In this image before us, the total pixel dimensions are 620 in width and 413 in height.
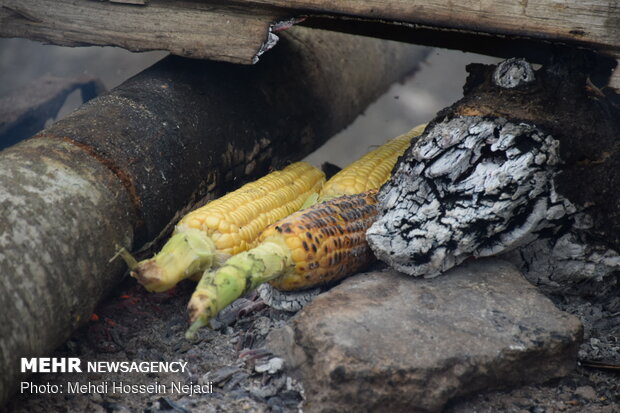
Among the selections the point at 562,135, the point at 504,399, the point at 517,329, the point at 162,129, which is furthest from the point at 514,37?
the point at 162,129

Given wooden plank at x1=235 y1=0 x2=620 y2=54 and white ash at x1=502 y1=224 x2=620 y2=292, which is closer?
wooden plank at x1=235 y1=0 x2=620 y2=54

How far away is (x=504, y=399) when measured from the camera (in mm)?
1855

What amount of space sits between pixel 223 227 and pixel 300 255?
340 millimetres

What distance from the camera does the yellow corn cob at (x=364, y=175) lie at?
2.54 m

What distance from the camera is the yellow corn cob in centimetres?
254

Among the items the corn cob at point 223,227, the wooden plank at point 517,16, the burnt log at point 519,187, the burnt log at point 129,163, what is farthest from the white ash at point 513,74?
the burnt log at point 129,163

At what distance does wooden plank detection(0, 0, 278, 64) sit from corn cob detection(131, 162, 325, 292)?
595 millimetres

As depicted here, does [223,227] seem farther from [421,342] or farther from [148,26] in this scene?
[148,26]

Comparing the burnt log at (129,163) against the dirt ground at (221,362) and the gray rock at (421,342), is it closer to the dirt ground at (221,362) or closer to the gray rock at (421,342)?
the dirt ground at (221,362)

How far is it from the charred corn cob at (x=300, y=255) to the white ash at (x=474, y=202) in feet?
0.37

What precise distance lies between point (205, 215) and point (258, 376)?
0.63 metres

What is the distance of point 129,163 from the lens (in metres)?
2.29

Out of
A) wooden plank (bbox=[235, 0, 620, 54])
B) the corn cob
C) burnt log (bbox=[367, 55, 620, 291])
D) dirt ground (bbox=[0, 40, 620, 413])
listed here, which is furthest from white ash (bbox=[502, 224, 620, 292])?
the corn cob

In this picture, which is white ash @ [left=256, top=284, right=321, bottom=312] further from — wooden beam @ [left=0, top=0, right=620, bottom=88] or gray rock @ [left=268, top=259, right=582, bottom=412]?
wooden beam @ [left=0, top=0, right=620, bottom=88]
